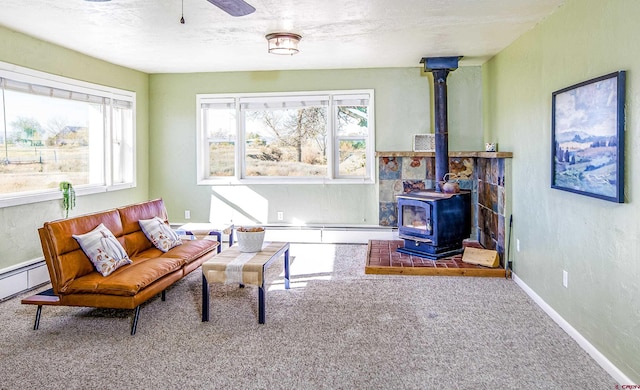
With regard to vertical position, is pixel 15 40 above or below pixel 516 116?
above

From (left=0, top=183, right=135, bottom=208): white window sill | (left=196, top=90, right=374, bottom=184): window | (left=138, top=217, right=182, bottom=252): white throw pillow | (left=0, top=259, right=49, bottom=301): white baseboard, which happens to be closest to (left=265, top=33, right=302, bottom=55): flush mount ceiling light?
(left=196, top=90, right=374, bottom=184): window

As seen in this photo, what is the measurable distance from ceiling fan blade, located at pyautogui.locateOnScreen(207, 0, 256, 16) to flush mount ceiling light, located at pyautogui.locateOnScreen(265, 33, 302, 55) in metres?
1.57

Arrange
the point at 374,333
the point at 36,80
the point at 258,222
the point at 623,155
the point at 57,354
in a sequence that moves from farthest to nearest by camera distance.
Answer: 1. the point at 258,222
2. the point at 36,80
3. the point at 374,333
4. the point at 57,354
5. the point at 623,155

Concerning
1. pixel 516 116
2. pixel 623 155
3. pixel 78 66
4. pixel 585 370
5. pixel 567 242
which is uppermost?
pixel 78 66

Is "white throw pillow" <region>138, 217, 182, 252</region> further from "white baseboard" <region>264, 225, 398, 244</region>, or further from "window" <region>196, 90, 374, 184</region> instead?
"window" <region>196, 90, 374, 184</region>

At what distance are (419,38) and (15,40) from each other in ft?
13.2

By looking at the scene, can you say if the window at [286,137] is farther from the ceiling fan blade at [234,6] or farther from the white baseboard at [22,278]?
the ceiling fan blade at [234,6]

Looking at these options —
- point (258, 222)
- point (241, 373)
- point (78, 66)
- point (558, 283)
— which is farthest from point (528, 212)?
point (78, 66)

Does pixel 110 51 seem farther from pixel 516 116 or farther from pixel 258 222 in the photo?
pixel 516 116

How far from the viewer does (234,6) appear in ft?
8.63

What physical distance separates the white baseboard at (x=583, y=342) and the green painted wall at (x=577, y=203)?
36 mm

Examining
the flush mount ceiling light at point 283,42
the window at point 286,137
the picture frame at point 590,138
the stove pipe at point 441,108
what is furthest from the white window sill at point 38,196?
the picture frame at point 590,138

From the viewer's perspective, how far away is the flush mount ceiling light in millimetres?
4301

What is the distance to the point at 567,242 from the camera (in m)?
3.24
